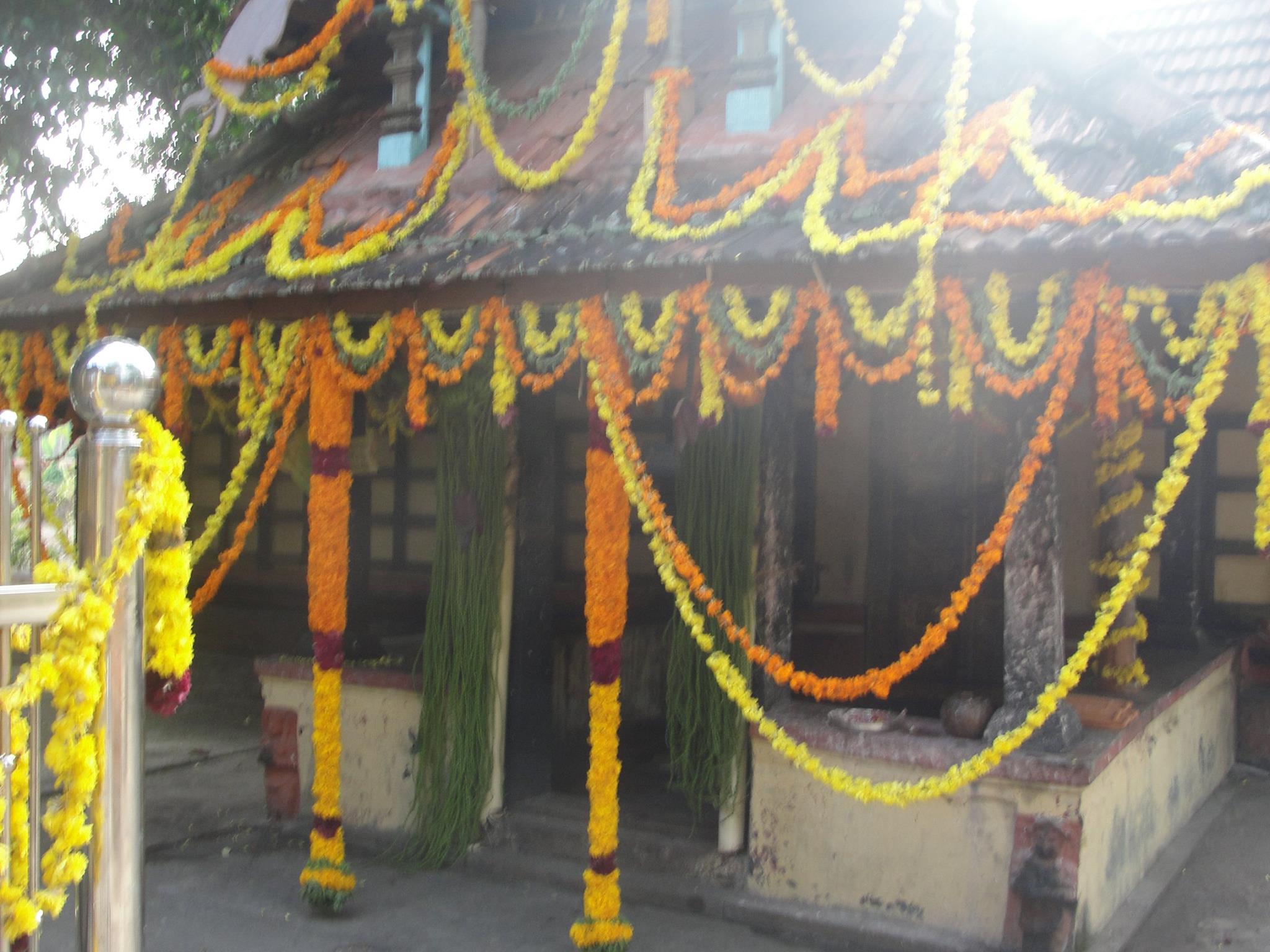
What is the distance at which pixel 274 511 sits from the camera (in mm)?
9562

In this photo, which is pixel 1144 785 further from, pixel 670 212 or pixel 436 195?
pixel 436 195

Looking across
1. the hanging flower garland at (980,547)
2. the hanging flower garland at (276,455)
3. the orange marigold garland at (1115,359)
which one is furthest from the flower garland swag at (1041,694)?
the hanging flower garland at (276,455)

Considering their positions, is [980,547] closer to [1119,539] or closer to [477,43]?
[1119,539]

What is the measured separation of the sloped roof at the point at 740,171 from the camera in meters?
3.84

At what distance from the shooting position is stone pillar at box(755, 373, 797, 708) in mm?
5242

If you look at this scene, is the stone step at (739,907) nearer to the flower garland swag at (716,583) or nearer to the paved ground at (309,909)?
the paved ground at (309,909)

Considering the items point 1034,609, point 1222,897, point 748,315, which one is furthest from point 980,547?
point 1222,897

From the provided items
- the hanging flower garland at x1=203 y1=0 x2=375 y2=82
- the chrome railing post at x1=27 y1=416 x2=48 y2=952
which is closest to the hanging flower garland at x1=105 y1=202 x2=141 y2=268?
the hanging flower garland at x1=203 y1=0 x2=375 y2=82

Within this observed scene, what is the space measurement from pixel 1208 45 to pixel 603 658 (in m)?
4.70

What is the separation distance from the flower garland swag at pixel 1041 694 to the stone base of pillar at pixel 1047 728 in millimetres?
63

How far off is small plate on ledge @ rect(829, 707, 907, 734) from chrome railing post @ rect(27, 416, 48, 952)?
3.20m

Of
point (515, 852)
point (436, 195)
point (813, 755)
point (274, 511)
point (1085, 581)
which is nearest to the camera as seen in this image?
point (813, 755)

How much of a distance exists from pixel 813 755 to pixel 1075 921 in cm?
115

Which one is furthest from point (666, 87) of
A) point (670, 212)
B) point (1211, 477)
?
point (1211, 477)
